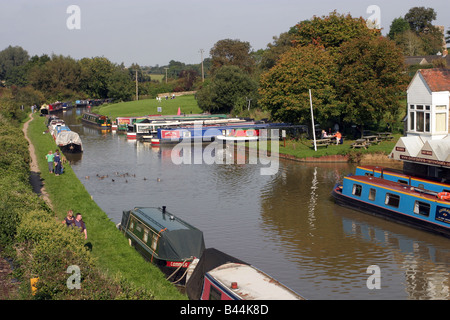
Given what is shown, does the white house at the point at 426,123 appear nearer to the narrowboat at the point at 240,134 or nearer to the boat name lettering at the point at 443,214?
the boat name lettering at the point at 443,214

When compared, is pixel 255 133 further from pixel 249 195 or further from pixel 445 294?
pixel 445 294

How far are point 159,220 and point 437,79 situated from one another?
20.8 m

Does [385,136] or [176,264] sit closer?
[176,264]

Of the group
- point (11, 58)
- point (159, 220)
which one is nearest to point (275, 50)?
point (159, 220)

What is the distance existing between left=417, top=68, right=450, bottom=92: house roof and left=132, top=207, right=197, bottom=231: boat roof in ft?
62.9

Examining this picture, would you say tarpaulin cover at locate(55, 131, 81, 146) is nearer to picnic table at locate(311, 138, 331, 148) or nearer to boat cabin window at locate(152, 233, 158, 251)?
picnic table at locate(311, 138, 331, 148)

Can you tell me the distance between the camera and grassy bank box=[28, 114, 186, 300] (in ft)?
59.6

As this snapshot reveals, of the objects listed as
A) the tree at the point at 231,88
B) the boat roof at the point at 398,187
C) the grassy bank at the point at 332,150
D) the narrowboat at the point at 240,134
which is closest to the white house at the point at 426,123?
the boat roof at the point at 398,187

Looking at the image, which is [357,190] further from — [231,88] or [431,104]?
[231,88]

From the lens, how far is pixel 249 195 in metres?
35.0
